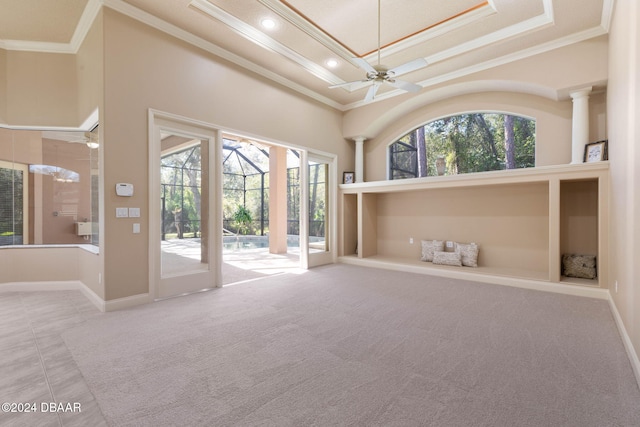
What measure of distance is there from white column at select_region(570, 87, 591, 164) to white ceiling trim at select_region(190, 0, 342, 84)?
12.8ft

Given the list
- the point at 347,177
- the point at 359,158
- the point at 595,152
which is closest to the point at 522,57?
the point at 595,152

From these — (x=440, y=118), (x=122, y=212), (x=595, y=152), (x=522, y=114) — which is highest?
(x=440, y=118)

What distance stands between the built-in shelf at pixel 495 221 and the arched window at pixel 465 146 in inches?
20.2

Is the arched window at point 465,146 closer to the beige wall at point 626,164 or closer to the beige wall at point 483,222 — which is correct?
the beige wall at point 483,222

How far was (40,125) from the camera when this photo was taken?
14.6ft

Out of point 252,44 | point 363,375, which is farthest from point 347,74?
point 363,375

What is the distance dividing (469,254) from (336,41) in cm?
441

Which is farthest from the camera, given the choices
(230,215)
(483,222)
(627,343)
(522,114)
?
(230,215)

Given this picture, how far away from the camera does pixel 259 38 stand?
4324mm

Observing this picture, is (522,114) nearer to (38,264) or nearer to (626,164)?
(626,164)

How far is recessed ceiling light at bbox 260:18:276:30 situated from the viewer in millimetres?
3988

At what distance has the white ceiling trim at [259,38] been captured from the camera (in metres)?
3.70

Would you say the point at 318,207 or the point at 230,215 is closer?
the point at 318,207

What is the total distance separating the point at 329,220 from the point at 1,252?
5538 millimetres
